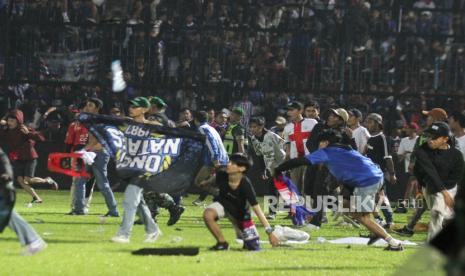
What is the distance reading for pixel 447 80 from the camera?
27750 millimetres

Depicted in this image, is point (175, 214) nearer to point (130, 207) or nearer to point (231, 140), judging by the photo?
point (130, 207)

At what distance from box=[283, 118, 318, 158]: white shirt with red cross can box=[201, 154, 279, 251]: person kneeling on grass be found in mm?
5927

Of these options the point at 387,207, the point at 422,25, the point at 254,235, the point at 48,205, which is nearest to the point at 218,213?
the point at 254,235

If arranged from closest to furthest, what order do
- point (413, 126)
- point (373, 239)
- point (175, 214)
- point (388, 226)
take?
point (373, 239)
point (175, 214)
point (388, 226)
point (413, 126)

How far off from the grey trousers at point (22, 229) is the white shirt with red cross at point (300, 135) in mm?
8638

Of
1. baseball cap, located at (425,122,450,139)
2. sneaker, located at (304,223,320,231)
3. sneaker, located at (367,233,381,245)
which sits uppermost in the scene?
baseball cap, located at (425,122,450,139)

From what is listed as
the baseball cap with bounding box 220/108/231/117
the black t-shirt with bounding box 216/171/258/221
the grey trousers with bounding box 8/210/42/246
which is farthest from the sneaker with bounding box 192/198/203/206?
the grey trousers with bounding box 8/210/42/246

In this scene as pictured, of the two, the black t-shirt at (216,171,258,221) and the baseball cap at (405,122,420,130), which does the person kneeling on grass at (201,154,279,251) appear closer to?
the black t-shirt at (216,171,258,221)

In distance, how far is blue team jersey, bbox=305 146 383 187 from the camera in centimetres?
1462

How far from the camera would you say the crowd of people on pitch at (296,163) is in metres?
14.1

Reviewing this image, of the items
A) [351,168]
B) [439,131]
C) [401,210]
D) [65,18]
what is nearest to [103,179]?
[351,168]

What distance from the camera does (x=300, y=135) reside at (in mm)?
20203

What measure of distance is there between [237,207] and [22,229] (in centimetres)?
304

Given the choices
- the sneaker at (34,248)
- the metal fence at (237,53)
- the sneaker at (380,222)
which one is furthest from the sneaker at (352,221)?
the sneaker at (34,248)
